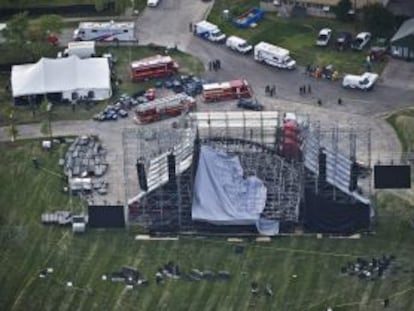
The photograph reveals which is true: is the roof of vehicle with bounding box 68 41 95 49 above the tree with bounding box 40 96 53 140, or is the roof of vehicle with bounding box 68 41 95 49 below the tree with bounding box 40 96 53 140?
above

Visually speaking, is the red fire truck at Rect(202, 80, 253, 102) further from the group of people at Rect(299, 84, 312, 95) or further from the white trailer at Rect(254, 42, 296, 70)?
the white trailer at Rect(254, 42, 296, 70)

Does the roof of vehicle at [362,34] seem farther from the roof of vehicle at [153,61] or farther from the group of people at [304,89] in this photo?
the roof of vehicle at [153,61]

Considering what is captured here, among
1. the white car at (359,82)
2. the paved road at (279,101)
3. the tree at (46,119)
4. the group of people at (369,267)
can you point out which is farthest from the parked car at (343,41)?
the group of people at (369,267)

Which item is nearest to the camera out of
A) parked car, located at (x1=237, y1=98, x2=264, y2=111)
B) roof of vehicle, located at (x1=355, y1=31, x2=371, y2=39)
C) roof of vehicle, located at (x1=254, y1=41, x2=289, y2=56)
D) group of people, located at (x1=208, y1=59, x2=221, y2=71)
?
parked car, located at (x1=237, y1=98, x2=264, y2=111)

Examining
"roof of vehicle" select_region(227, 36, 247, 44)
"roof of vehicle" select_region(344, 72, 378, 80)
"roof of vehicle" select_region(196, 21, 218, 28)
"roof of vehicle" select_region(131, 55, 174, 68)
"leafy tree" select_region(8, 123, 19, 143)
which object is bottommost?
"leafy tree" select_region(8, 123, 19, 143)

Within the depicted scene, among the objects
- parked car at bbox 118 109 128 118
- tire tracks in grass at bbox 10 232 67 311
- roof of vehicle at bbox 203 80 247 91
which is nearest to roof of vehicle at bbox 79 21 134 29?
roof of vehicle at bbox 203 80 247 91
